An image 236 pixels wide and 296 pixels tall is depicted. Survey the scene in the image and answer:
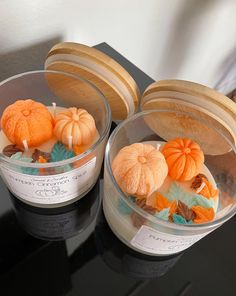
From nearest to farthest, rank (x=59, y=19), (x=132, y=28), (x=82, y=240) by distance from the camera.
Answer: (x=82, y=240) → (x=59, y=19) → (x=132, y=28)

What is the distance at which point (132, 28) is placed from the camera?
2.32 ft

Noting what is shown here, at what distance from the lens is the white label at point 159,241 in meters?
0.36

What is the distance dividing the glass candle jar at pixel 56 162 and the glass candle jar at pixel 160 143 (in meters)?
0.03

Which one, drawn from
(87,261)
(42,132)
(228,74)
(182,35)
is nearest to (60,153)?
(42,132)

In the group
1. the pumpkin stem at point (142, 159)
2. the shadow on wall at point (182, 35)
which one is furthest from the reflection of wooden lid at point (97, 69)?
the shadow on wall at point (182, 35)

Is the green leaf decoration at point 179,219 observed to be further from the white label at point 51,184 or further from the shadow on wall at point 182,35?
the shadow on wall at point 182,35

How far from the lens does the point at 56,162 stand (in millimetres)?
372

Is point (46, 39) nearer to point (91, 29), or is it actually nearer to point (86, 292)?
point (91, 29)

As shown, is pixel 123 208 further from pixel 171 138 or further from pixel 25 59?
pixel 25 59

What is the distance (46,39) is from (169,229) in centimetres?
42

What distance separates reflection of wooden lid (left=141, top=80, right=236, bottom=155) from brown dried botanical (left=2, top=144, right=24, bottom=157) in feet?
0.63

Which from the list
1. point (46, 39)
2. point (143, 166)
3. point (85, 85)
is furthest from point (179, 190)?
point (46, 39)

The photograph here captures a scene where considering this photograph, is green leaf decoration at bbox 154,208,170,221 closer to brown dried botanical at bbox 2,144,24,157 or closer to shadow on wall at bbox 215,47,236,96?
brown dried botanical at bbox 2,144,24,157

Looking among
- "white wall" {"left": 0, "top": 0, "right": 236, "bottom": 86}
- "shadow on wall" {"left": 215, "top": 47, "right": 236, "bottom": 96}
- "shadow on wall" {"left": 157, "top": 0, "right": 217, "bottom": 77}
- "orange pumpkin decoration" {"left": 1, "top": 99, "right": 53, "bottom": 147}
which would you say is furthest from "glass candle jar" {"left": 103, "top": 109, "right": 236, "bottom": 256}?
"shadow on wall" {"left": 215, "top": 47, "right": 236, "bottom": 96}
